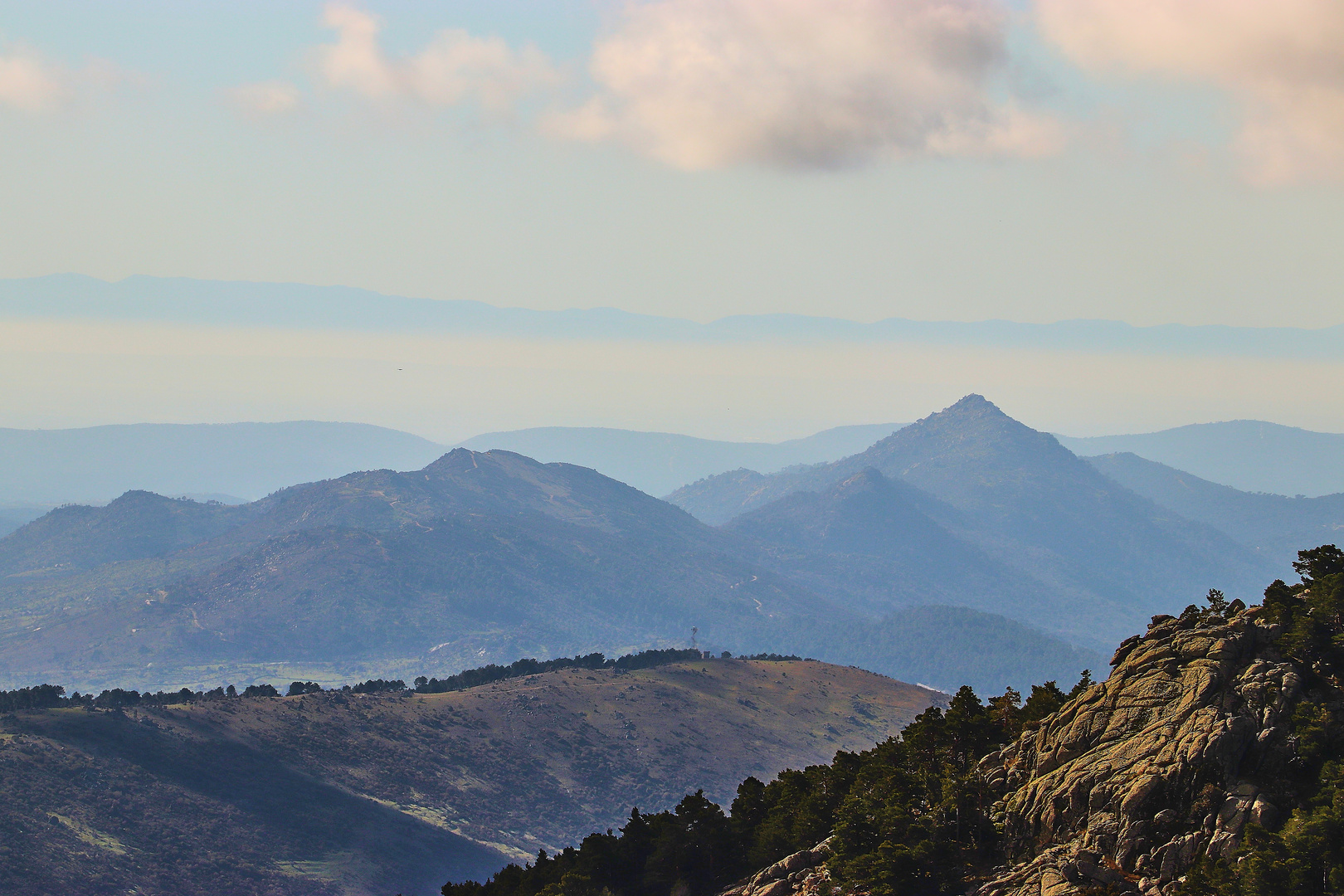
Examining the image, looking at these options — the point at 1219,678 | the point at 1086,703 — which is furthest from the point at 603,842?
the point at 1219,678

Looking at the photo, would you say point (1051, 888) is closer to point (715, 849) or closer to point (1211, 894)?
point (1211, 894)

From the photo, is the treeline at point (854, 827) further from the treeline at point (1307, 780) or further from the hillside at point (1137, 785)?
the treeline at point (1307, 780)

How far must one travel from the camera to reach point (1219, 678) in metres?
79.7

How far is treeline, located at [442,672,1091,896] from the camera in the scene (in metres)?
89.4

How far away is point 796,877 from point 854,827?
826 centimetres

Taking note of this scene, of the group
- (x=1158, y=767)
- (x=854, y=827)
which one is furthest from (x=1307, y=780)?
(x=854, y=827)

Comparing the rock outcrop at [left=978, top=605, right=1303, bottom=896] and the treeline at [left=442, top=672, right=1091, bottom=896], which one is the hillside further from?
the treeline at [left=442, top=672, right=1091, bottom=896]

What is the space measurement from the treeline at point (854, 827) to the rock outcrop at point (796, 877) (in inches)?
90.3

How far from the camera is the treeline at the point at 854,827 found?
8938 cm

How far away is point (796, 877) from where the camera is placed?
102 meters

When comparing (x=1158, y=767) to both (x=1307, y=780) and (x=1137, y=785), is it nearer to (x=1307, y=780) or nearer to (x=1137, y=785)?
(x=1137, y=785)

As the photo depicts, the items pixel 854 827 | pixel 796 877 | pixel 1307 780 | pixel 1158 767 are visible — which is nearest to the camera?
pixel 1307 780

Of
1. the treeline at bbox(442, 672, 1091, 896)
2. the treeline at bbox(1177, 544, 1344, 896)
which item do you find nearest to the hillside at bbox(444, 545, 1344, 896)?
the treeline at bbox(1177, 544, 1344, 896)

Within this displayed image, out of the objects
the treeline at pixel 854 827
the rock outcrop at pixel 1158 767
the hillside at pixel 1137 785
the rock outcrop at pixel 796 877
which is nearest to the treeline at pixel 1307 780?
the hillside at pixel 1137 785
